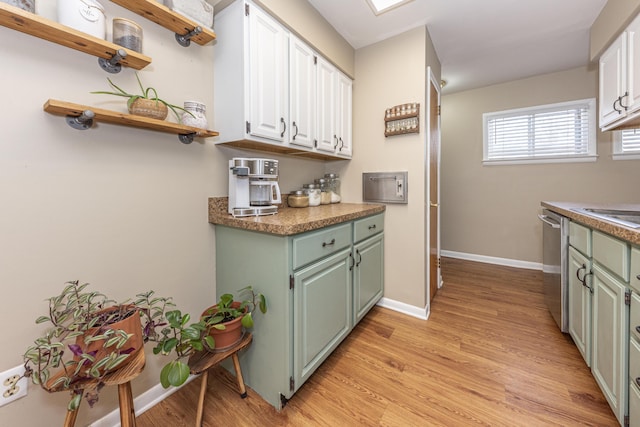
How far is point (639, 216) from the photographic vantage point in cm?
157

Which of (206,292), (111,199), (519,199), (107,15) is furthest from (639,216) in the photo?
(107,15)

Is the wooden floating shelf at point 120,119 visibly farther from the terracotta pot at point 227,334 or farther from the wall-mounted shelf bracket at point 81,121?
the terracotta pot at point 227,334

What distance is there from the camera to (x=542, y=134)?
3.10 m

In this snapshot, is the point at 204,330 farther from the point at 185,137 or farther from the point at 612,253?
the point at 612,253

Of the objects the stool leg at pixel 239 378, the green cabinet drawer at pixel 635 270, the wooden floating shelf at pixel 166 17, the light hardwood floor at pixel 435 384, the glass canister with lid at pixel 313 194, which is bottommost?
the light hardwood floor at pixel 435 384

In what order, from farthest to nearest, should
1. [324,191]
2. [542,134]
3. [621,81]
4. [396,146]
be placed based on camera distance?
1. [542,134]
2. [324,191]
3. [396,146]
4. [621,81]

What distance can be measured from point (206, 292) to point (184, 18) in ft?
4.79

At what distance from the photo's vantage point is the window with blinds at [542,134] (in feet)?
9.46

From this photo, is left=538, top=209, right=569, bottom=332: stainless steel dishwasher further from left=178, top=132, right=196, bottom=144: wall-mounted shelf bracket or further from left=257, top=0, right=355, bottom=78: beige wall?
left=178, top=132, right=196, bottom=144: wall-mounted shelf bracket

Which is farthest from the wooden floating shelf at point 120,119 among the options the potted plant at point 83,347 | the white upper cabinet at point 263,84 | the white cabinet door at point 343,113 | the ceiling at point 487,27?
the ceiling at point 487,27

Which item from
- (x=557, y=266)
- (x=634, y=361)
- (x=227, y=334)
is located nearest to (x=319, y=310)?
(x=227, y=334)

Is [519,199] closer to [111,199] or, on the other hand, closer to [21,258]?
[111,199]

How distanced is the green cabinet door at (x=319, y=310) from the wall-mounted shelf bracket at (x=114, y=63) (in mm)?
1177

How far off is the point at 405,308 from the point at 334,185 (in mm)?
1299
